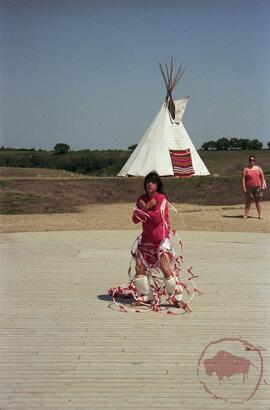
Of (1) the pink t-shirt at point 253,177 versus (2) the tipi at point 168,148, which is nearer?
(1) the pink t-shirt at point 253,177

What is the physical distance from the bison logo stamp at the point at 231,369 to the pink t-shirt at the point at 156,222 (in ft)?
4.19

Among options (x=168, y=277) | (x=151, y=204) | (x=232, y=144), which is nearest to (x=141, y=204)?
(x=151, y=204)

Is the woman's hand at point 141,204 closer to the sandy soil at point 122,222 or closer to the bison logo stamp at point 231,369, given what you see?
the bison logo stamp at point 231,369

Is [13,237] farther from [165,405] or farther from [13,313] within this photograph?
[165,405]

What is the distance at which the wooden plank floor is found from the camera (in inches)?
148

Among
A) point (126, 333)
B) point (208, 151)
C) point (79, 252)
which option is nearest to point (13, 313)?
point (126, 333)

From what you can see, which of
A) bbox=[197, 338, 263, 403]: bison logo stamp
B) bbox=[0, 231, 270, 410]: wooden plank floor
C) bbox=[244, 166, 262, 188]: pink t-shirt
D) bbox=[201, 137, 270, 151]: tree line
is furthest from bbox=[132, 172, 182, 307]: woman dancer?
bbox=[201, 137, 270, 151]: tree line

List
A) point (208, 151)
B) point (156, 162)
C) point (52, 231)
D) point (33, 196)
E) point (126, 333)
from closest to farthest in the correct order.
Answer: point (126, 333)
point (52, 231)
point (33, 196)
point (156, 162)
point (208, 151)

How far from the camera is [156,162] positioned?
27766mm

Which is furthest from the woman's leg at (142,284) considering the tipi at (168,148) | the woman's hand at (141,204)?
the tipi at (168,148)

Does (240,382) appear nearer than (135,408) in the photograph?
No

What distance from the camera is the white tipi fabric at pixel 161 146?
27.8 metres

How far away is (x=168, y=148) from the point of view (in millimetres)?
28219

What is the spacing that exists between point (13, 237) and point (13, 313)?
216 inches
